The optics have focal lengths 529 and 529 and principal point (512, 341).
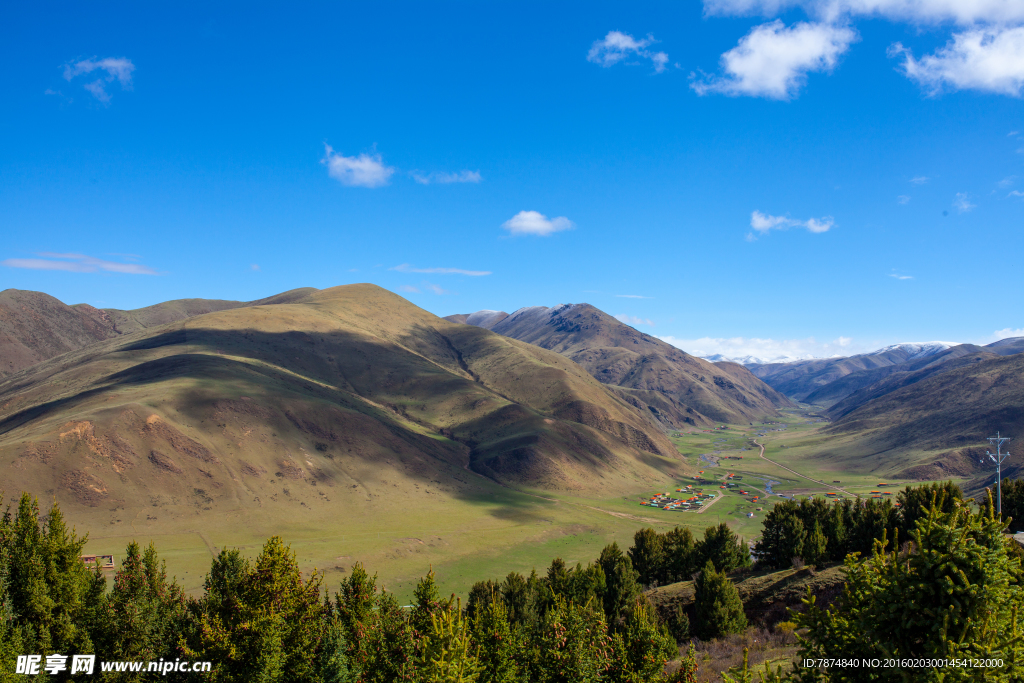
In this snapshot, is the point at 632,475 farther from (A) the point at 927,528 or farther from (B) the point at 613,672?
(A) the point at 927,528

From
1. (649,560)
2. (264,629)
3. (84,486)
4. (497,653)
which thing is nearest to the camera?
(264,629)

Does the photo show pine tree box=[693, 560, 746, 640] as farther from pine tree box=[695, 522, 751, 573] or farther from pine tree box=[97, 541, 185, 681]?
pine tree box=[97, 541, 185, 681]

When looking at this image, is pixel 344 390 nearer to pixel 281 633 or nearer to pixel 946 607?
pixel 281 633

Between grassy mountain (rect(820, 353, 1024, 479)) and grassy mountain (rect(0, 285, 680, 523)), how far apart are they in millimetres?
61582

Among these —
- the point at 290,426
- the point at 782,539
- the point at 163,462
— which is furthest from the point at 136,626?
the point at 290,426

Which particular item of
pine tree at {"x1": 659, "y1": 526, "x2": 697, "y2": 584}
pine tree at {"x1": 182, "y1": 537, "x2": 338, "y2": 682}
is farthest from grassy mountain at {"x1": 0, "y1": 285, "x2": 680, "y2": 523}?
pine tree at {"x1": 182, "y1": 537, "x2": 338, "y2": 682}

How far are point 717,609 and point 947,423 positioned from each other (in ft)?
535

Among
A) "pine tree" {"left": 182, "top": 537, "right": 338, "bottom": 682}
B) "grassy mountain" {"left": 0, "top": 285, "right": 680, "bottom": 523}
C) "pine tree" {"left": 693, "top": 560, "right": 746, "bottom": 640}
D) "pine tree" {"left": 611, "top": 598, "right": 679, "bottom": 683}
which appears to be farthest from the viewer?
"grassy mountain" {"left": 0, "top": 285, "right": 680, "bottom": 523}

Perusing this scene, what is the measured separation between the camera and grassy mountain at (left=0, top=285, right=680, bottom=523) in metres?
77.4

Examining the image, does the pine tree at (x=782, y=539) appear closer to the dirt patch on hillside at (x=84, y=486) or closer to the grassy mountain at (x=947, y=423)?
the dirt patch on hillside at (x=84, y=486)

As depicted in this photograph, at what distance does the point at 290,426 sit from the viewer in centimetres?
10238

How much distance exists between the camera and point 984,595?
9055mm

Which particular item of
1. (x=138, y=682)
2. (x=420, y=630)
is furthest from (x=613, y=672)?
(x=138, y=682)

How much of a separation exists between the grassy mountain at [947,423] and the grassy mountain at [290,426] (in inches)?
2424
